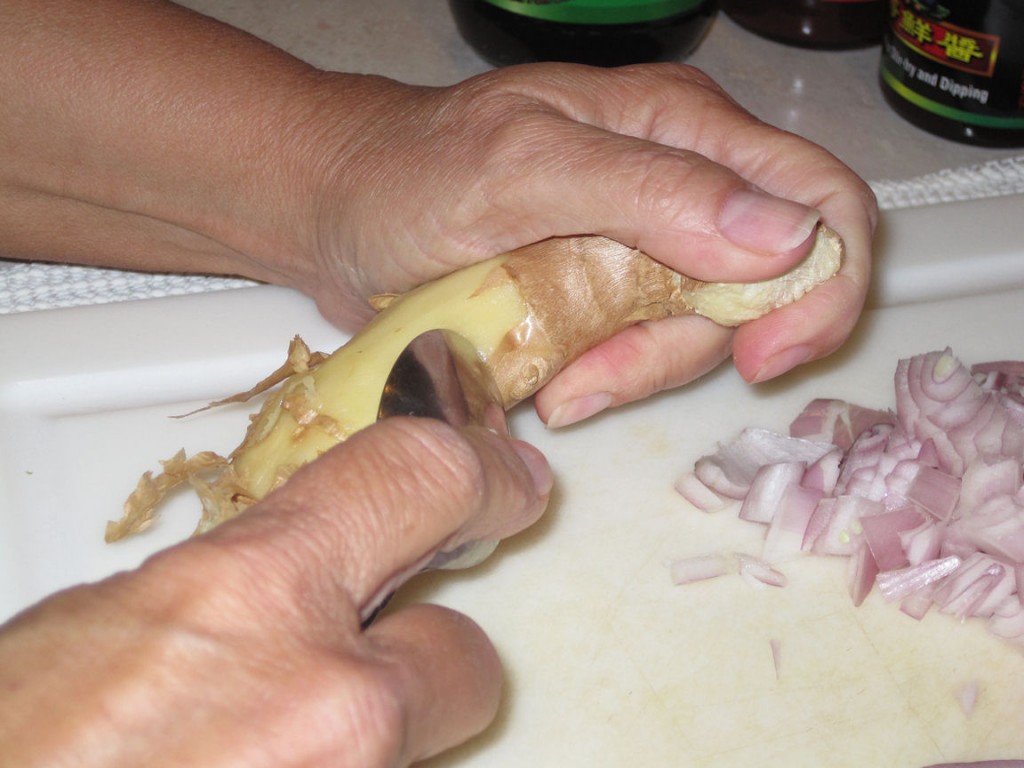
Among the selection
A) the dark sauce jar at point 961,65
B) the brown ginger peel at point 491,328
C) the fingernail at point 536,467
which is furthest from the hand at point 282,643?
the dark sauce jar at point 961,65

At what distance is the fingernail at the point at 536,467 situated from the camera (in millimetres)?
825

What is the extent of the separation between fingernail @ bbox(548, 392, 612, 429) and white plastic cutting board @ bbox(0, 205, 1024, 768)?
6 cm

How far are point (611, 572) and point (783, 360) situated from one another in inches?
9.3

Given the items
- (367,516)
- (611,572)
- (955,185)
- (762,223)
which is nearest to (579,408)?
(611,572)

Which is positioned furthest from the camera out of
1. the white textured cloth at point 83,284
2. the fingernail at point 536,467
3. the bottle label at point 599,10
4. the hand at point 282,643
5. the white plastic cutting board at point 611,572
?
the bottle label at point 599,10

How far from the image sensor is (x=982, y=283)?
4.13 feet

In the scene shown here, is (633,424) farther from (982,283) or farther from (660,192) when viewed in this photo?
(982,283)

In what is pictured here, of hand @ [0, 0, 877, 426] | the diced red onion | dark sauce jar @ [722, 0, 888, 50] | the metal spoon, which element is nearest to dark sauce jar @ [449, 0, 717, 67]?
dark sauce jar @ [722, 0, 888, 50]

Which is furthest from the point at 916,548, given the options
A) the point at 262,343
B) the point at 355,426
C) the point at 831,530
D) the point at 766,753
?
the point at 262,343

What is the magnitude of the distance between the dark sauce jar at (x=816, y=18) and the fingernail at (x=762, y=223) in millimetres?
748

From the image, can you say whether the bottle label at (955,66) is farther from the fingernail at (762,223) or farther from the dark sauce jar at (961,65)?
the fingernail at (762,223)

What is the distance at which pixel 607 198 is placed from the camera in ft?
2.93

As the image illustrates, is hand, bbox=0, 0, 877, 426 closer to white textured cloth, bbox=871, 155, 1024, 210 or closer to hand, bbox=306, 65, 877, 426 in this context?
hand, bbox=306, 65, 877, 426

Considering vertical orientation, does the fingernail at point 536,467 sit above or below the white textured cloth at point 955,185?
above
